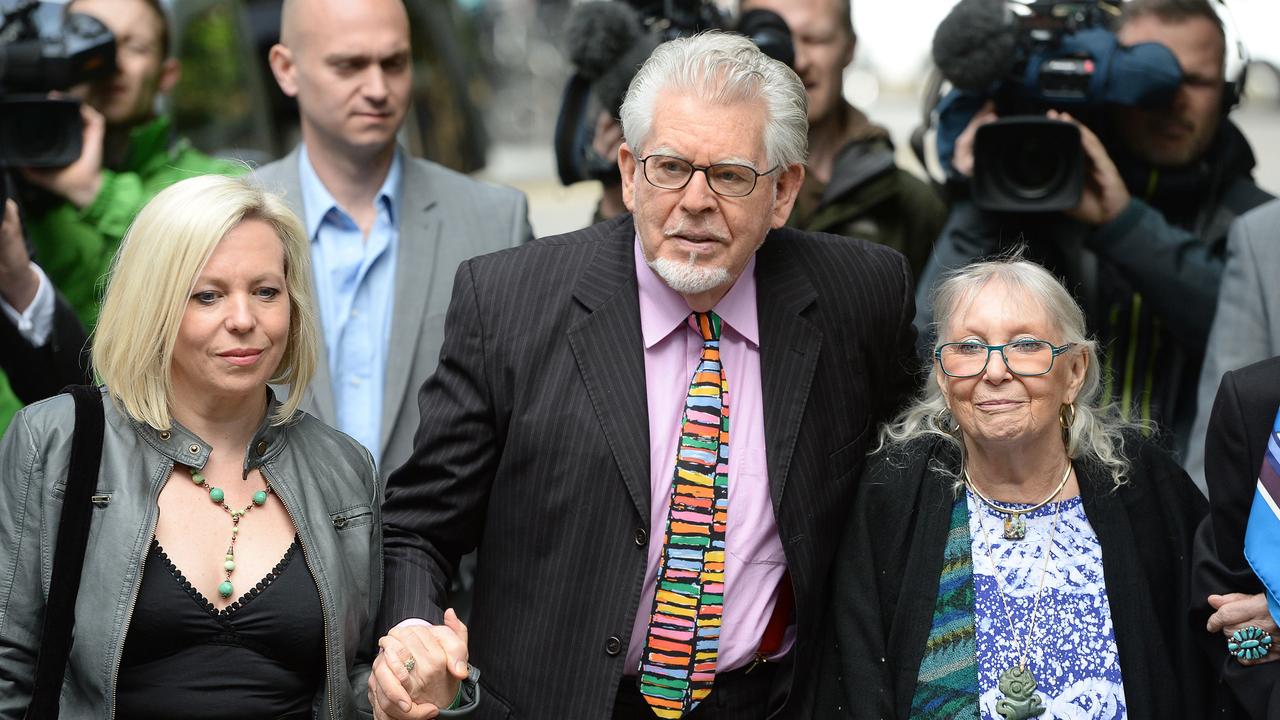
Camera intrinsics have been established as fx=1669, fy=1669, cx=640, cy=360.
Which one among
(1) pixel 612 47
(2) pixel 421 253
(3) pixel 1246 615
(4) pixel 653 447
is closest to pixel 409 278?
(2) pixel 421 253

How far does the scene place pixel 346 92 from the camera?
4094 mm

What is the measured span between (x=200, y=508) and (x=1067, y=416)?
1.63 metres

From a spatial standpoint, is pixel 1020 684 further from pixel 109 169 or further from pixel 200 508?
pixel 109 169

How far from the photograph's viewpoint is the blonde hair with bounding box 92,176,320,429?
2.77 m

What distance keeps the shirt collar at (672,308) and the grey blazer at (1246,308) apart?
1084mm

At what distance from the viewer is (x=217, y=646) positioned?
274cm

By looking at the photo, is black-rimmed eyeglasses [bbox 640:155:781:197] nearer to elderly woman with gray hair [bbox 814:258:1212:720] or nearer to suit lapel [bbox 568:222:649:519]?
suit lapel [bbox 568:222:649:519]

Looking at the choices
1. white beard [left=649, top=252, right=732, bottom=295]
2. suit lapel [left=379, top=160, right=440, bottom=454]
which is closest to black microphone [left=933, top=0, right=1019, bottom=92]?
white beard [left=649, top=252, right=732, bottom=295]

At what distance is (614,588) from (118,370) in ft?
3.07

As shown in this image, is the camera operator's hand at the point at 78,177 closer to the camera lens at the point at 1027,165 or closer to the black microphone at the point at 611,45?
the black microphone at the point at 611,45

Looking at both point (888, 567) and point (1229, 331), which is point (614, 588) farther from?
point (1229, 331)

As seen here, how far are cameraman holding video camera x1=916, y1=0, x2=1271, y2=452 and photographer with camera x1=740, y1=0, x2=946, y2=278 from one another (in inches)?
12.8

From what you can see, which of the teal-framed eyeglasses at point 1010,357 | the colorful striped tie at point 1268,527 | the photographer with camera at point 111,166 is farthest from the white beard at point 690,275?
the photographer with camera at point 111,166

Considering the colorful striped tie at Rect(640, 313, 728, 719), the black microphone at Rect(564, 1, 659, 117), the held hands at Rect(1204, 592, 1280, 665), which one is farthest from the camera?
the black microphone at Rect(564, 1, 659, 117)
